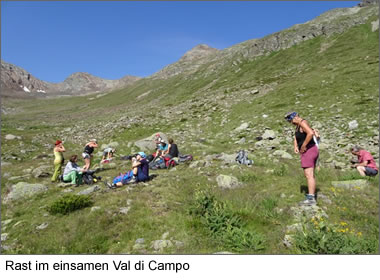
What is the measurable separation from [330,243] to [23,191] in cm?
1243

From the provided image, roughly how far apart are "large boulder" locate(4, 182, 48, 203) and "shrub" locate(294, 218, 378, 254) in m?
11.4

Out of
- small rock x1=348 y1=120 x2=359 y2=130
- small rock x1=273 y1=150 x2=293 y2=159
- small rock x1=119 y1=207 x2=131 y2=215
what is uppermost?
small rock x1=348 y1=120 x2=359 y2=130

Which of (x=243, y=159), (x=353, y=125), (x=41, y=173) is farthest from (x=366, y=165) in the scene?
(x=41, y=173)

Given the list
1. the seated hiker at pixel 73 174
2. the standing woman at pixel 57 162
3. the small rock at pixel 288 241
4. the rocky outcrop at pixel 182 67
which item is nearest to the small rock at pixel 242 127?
the seated hiker at pixel 73 174

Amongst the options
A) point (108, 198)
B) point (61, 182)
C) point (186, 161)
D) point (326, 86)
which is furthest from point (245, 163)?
point (326, 86)

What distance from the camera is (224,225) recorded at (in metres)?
7.10

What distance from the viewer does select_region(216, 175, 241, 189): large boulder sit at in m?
10.1

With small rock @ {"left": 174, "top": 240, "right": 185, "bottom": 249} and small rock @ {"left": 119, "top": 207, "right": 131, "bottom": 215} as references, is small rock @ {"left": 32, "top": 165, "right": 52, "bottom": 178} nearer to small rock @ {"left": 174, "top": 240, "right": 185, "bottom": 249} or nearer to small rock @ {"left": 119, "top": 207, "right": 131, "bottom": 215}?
small rock @ {"left": 119, "top": 207, "right": 131, "bottom": 215}

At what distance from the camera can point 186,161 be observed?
1573 cm

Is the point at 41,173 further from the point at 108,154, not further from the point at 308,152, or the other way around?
the point at 308,152

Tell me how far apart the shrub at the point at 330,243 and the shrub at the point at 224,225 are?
2.95 ft

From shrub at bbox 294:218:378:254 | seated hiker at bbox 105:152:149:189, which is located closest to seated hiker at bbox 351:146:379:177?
shrub at bbox 294:218:378:254

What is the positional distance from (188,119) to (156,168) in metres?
16.3

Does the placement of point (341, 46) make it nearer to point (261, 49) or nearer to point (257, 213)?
point (261, 49)
